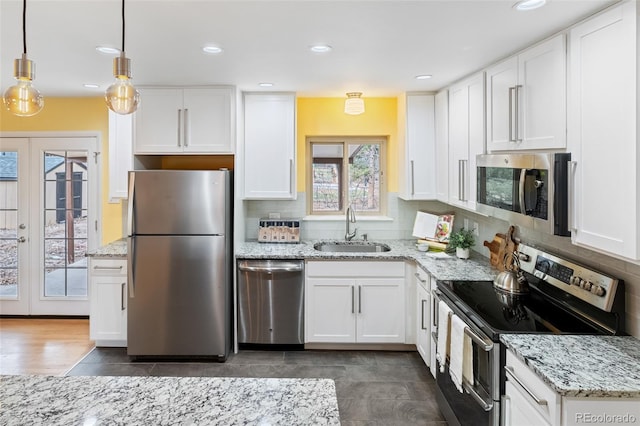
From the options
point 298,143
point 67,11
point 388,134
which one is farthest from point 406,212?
point 67,11

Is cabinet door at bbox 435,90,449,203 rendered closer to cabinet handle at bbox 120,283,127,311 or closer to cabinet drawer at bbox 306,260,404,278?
cabinet drawer at bbox 306,260,404,278

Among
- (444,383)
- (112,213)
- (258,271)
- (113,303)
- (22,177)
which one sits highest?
(22,177)

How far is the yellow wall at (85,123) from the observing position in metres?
4.46

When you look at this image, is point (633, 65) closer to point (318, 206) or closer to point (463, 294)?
point (463, 294)

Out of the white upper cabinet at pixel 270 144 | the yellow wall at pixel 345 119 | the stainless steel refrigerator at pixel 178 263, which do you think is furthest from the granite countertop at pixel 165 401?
the yellow wall at pixel 345 119

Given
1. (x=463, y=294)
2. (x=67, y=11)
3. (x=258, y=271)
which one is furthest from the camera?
(x=258, y=271)

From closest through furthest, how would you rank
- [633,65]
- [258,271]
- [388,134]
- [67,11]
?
1. [633,65]
2. [67,11]
3. [258,271]
4. [388,134]

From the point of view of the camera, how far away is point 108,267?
12.1ft

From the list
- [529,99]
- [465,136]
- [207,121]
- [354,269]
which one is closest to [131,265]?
[207,121]

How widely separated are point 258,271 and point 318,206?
1.13m

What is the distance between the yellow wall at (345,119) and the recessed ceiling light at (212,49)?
5.52ft

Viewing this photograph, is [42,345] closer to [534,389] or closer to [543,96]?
[534,389]

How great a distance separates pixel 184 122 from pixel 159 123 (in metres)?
0.23

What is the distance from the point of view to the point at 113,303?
12.2 ft
